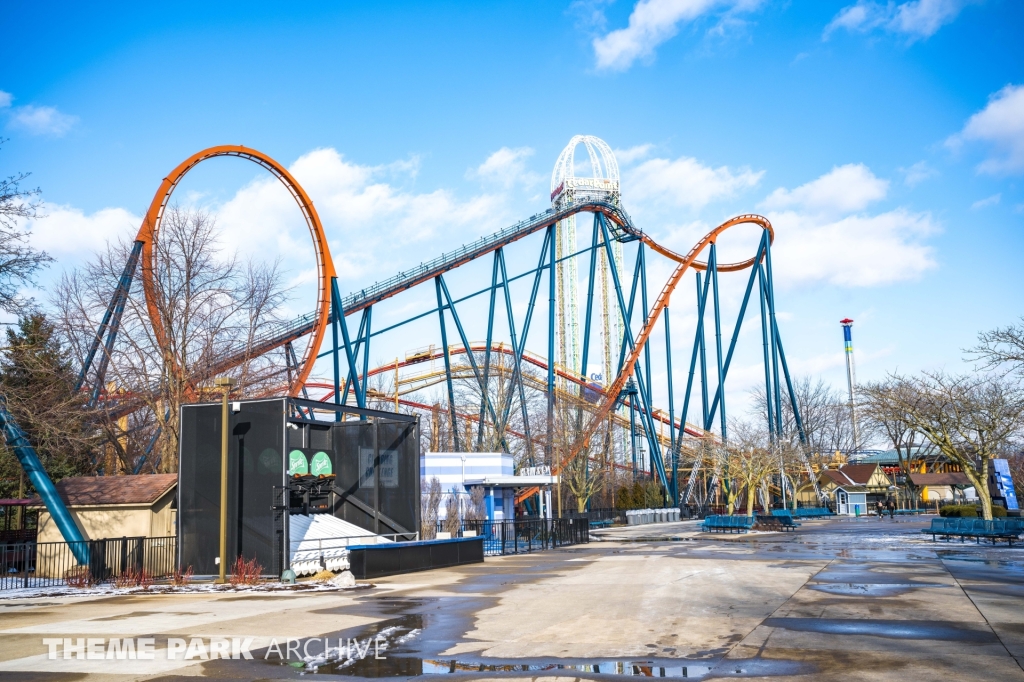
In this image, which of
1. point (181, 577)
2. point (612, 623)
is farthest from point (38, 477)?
point (612, 623)

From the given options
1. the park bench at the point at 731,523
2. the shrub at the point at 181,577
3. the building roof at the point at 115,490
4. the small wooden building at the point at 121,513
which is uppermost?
the building roof at the point at 115,490

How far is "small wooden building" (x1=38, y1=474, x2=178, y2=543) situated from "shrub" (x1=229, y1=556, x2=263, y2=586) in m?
3.35

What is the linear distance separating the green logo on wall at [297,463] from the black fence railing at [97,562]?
2.88m

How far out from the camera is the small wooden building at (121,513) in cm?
1928

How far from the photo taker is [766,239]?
168ft

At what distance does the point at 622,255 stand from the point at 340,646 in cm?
7266

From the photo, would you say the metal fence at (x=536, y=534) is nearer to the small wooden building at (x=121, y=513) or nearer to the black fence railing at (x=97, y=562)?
the small wooden building at (x=121, y=513)

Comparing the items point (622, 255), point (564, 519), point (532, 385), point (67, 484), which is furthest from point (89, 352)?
point (622, 255)

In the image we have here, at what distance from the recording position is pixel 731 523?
112ft

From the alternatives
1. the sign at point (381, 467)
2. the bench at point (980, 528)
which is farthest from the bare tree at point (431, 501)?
the bench at point (980, 528)

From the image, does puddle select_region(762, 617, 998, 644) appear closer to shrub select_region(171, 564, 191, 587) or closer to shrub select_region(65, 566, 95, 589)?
shrub select_region(171, 564, 191, 587)

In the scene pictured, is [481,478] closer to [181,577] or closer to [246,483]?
[246,483]

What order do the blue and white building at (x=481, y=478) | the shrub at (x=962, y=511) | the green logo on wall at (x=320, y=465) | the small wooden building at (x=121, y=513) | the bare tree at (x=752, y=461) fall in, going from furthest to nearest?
the bare tree at (x=752, y=461) < the shrub at (x=962, y=511) < the blue and white building at (x=481, y=478) < the green logo on wall at (x=320, y=465) < the small wooden building at (x=121, y=513)

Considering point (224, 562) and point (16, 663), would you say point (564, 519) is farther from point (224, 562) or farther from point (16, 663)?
point (16, 663)
